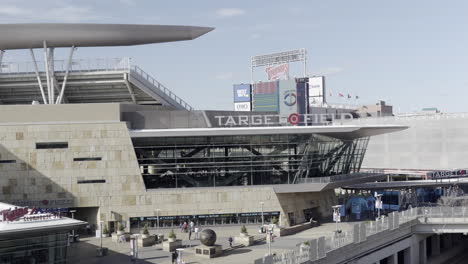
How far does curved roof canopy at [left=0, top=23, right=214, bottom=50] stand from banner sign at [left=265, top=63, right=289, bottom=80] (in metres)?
106

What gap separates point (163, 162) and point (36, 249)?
71.5 feet

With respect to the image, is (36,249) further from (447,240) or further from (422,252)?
(447,240)

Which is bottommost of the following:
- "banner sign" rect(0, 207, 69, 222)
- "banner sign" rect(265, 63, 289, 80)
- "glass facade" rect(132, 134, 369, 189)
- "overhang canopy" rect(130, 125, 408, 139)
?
"banner sign" rect(0, 207, 69, 222)

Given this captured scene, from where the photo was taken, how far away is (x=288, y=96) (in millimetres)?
155750

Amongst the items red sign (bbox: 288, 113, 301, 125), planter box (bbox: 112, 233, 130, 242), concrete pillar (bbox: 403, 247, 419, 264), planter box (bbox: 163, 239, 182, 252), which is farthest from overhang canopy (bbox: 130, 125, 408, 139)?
concrete pillar (bbox: 403, 247, 419, 264)

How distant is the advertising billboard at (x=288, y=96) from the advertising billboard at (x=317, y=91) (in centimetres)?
1812

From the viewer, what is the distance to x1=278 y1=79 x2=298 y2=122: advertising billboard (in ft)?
503

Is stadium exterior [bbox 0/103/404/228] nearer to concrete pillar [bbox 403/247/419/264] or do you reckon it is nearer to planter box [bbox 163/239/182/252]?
planter box [bbox 163/239/182/252]

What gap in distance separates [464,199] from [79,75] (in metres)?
56.5

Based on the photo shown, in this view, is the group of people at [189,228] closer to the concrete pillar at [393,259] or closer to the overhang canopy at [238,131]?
the overhang canopy at [238,131]

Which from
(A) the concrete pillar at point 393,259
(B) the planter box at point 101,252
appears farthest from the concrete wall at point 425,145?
(B) the planter box at point 101,252

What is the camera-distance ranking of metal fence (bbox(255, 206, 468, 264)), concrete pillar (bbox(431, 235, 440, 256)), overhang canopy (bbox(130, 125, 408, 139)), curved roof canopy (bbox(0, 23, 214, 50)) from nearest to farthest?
1. metal fence (bbox(255, 206, 468, 264))
2. overhang canopy (bbox(130, 125, 408, 139))
3. concrete pillar (bbox(431, 235, 440, 256))
4. curved roof canopy (bbox(0, 23, 214, 50))

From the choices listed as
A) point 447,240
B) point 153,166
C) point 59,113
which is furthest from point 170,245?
point 447,240

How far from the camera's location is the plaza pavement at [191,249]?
4084cm
